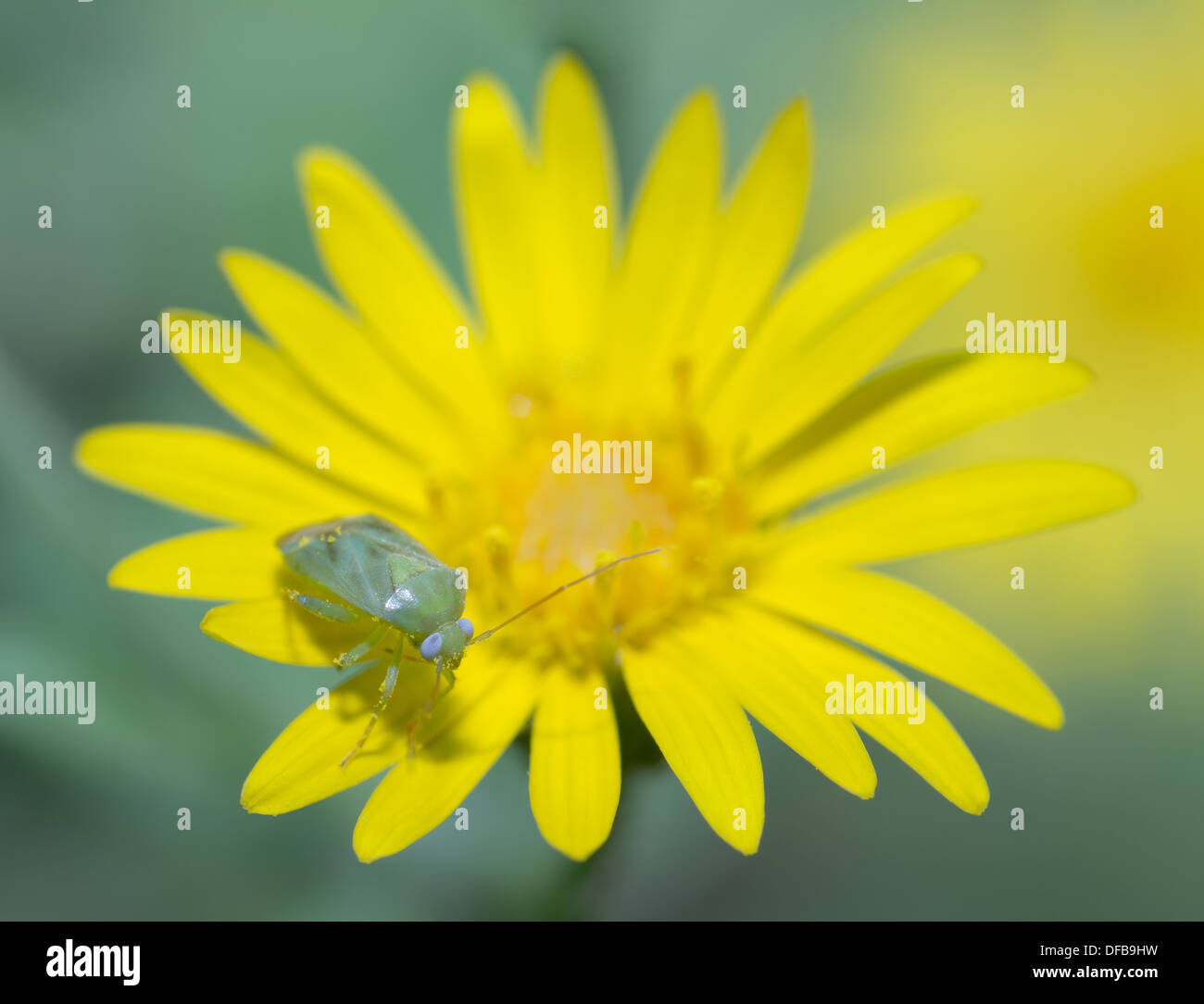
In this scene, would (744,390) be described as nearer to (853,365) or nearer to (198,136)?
(853,365)

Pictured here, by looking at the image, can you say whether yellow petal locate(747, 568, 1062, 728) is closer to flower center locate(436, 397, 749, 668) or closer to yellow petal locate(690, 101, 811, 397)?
flower center locate(436, 397, 749, 668)

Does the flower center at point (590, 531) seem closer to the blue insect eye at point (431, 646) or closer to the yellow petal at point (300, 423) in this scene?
the yellow petal at point (300, 423)

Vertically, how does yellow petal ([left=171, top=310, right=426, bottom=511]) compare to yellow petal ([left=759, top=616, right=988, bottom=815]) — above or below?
above

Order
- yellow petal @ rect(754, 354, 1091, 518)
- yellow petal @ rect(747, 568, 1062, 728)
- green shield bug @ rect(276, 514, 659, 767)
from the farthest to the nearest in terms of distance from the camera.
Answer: yellow petal @ rect(754, 354, 1091, 518) → green shield bug @ rect(276, 514, 659, 767) → yellow petal @ rect(747, 568, 1062, 728)

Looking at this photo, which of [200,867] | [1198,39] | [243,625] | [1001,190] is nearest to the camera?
[243,625]

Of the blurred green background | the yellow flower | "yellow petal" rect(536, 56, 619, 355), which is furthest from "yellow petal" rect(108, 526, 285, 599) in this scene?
"yellow petal" rect(536, 56, 619, 355)

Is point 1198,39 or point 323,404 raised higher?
point 1198,39
